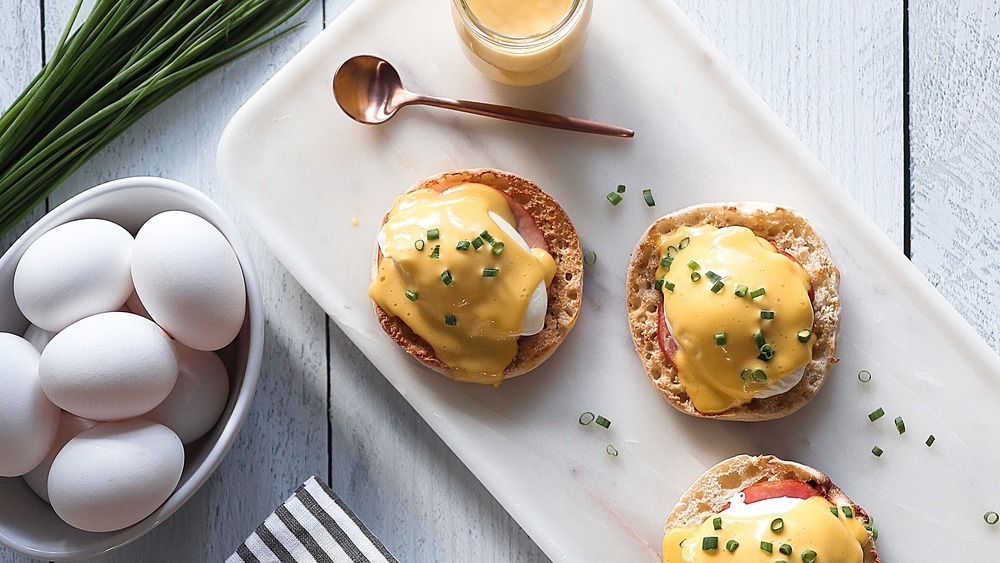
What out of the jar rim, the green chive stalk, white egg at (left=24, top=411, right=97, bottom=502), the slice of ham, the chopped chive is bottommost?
white egg at (left=24, top=411, right=97, bottom=502)

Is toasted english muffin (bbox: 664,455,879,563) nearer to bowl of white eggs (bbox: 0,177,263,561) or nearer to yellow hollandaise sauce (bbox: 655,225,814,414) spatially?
yellow hollandaise sauce (bbox: 655,225,814,414)

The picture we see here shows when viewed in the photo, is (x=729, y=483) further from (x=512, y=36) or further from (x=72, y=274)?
(x=72, y=274)

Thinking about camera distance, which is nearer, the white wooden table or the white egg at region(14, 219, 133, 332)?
the white egg at region(14, 219, 133, 332)

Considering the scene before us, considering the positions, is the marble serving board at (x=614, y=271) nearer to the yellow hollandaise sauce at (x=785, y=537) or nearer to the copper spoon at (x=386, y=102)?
the copper spoon at (x=386, y=102)

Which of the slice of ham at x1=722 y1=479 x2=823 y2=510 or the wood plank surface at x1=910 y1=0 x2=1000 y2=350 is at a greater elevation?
the wood plank surface at x1=910 y1=0 x2=1000 y2=350

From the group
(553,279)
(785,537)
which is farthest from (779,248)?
(785,537)

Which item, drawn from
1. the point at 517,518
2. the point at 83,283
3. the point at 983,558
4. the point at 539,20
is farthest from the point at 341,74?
the point at 983,558

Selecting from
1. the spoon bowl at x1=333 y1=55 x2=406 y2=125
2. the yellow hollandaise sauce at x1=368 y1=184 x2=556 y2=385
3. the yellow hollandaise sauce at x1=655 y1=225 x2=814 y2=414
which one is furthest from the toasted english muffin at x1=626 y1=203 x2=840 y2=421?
the spoon bowl at x1=333 y1=55 x2=406 y2=125

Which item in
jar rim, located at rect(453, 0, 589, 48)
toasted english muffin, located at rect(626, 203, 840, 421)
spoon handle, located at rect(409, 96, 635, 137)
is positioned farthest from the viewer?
spoon handle, located at rect(409, 96, 635, 137)

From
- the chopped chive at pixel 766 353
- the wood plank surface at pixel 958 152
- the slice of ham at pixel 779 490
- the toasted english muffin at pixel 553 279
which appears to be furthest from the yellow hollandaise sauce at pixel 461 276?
the wood plank surface at pixel 958 152

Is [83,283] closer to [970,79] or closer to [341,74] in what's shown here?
[341,74]
